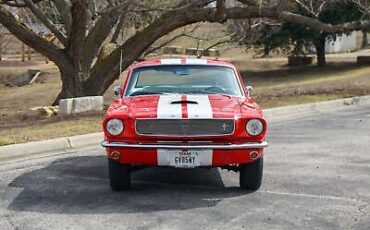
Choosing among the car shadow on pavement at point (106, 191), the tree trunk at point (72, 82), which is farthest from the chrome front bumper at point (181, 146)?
the tree trunk at point (72, 82)

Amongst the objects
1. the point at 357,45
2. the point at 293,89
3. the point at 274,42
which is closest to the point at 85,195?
the point at 293,89

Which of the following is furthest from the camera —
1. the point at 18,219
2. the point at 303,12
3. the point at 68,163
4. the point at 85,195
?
the point at 303,12

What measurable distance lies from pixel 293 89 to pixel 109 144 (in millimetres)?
13677

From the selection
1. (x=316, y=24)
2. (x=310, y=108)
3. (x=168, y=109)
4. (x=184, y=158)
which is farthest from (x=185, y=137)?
(x=316, y=24)

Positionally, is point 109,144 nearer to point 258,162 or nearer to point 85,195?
point 85,195

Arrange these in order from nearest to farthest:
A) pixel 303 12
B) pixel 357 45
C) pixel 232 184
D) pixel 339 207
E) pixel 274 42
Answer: pixel 339 207
pixel 232 184
pixel 303 12
pixel 274 42
pixel 357 45

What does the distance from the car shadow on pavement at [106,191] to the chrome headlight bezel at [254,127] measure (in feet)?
2.25

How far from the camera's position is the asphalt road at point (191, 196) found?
555 centimetres

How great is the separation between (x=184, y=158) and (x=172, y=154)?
128mm

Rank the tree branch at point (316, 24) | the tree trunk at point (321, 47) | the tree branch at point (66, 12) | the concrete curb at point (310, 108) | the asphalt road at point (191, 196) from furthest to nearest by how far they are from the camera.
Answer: the tree trunk at point (321, 47) < the tree branch at point (66, 12) < the tree branch at point (316, 24) < the concrete curb at point (310, 108) < the asphalt road at point (191, 196)

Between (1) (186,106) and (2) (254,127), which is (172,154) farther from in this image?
(2) (254,127)

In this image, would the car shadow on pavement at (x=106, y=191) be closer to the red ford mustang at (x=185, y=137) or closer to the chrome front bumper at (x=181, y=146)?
the red ford mustang at (x=185, y=137)

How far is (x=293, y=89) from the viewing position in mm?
19375

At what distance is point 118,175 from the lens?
6.58 meters
